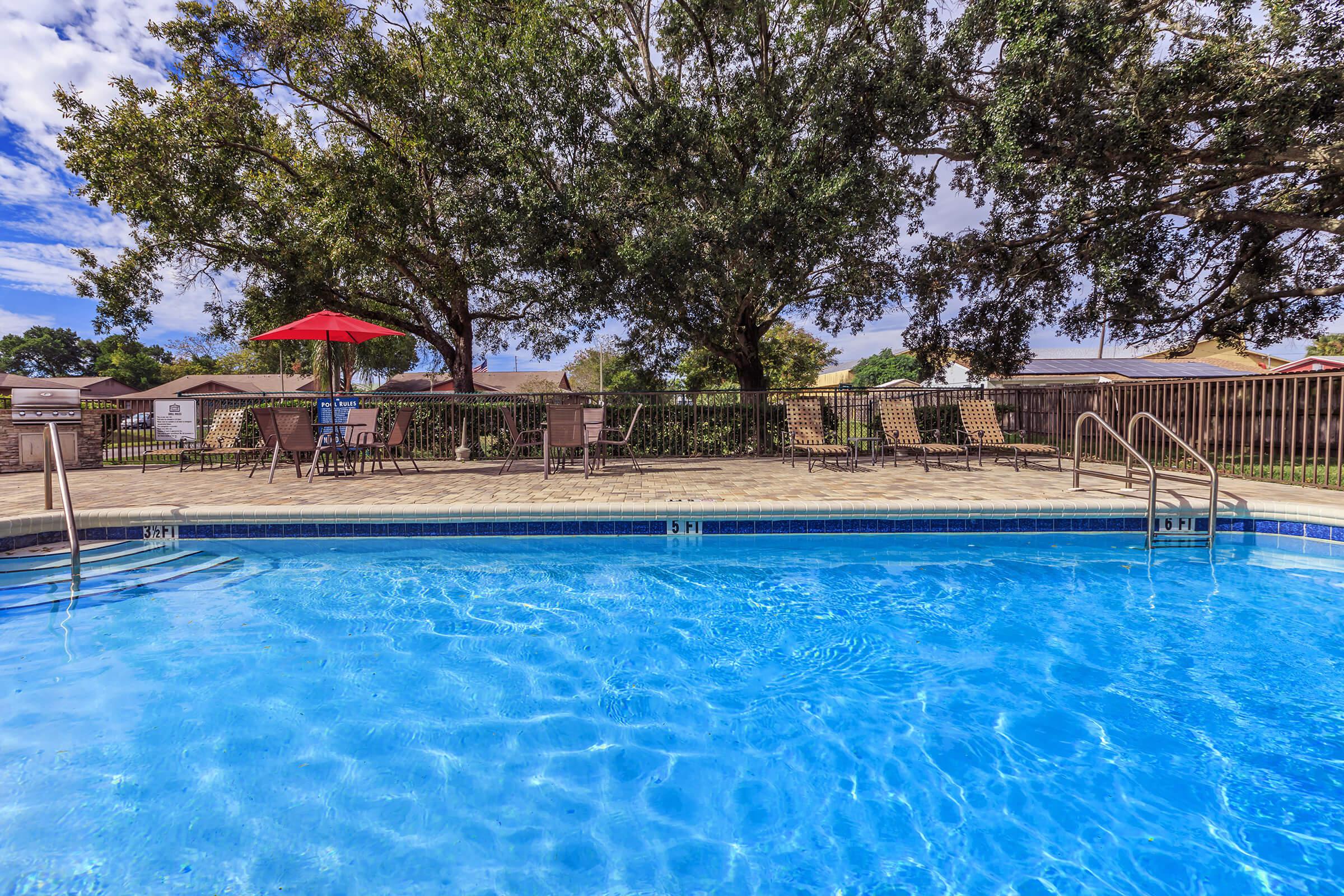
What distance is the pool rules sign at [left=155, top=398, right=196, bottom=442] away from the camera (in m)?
10.8

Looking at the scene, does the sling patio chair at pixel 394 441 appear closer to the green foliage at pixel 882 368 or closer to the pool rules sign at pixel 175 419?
the pool rules sign at pixel 175 419

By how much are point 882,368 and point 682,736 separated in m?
80.2

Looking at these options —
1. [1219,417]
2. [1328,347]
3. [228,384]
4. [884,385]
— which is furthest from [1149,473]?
[1328,347]

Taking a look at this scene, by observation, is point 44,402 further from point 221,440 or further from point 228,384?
point 228,384

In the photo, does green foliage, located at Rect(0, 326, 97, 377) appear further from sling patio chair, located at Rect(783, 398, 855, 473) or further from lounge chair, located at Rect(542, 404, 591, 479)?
sling patio chair, located at Rect(783, 398, 855, 473)

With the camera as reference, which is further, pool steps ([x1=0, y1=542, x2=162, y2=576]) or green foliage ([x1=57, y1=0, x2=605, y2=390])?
green foliage ([x1=57, y1=0, x2=605, y2=390])

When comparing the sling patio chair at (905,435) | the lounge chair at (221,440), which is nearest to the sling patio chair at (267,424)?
the lounge chair at (221,440)

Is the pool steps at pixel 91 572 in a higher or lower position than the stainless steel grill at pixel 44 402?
lower

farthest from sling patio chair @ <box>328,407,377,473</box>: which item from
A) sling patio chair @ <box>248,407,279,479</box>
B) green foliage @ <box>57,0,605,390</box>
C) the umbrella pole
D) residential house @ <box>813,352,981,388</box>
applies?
residential house @ <box>813,352,981,388</box>

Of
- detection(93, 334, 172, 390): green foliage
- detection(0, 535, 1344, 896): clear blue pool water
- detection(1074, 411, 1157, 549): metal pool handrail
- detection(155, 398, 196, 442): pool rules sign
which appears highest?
detection(93, 334, 172, 390): green foliage

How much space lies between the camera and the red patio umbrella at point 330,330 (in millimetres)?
8406

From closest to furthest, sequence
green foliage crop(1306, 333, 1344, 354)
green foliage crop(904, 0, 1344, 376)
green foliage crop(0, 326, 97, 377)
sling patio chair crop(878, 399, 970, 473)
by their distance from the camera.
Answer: green foliage crop(904, 0, 1344, 376)
sling patio chair crop(878, 399, 970, 473)
green foliage crop(1306, 333, 1344, 354)
green foliage crop(0, 326, 97, 377)

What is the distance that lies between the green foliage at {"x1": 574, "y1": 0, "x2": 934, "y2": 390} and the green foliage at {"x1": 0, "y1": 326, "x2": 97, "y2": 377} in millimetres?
85639

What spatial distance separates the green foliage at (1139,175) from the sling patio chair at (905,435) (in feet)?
13.0
